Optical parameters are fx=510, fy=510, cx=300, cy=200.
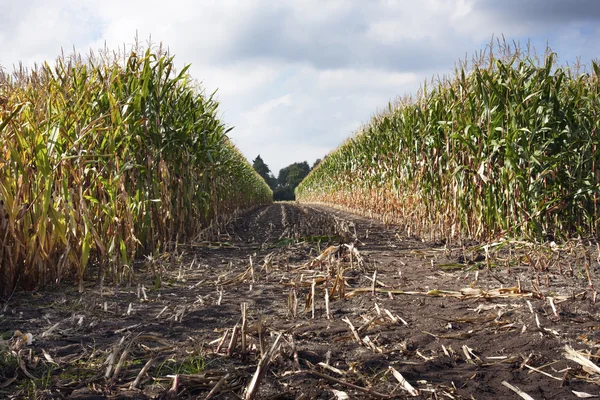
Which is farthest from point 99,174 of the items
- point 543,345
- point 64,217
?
point 543,345

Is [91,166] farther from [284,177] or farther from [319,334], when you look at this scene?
[284,177]

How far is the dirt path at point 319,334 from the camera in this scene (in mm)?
2361

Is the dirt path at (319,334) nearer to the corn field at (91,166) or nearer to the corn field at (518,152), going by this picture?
the corn field at (91,166)

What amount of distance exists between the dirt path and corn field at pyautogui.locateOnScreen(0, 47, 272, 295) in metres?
0.40

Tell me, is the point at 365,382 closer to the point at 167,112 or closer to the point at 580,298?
the point at 580,298

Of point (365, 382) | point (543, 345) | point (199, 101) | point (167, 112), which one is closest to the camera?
point (365, 382)

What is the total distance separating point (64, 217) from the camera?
4305mm

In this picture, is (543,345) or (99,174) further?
(99,174)

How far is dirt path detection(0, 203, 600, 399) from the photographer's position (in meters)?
2.36

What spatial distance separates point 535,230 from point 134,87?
5.09 m

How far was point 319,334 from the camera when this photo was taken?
123 inches

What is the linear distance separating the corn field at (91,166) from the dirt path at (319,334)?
0.40 metres

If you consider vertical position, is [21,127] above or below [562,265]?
above

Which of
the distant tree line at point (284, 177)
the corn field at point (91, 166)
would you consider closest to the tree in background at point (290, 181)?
the distant tree line at point (284, 177)
